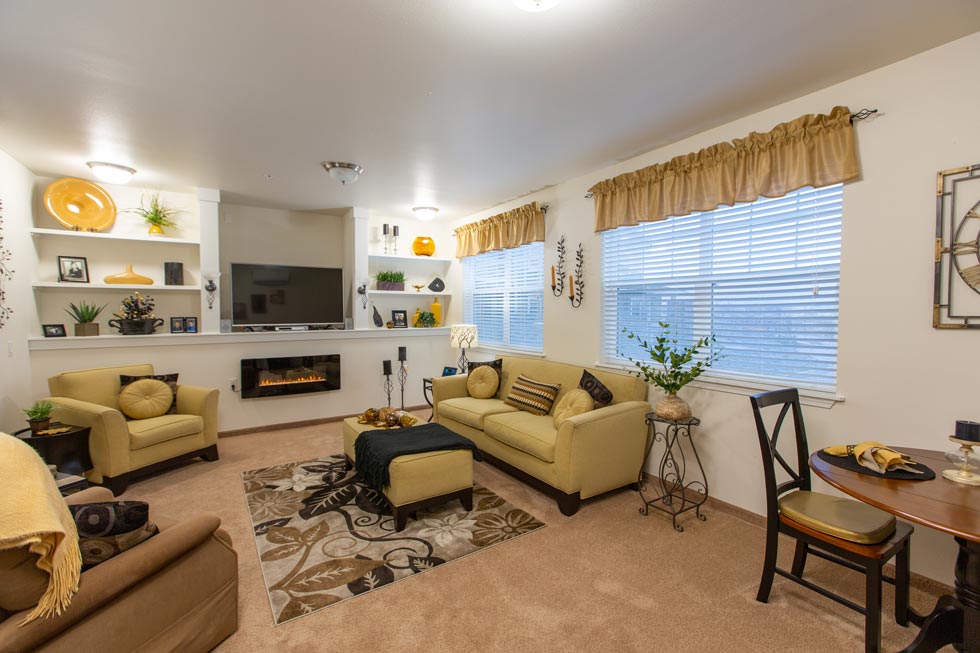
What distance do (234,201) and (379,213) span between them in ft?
5.43

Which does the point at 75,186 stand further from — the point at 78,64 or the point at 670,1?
the point at 670,1

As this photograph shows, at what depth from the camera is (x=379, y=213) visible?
18.9ft

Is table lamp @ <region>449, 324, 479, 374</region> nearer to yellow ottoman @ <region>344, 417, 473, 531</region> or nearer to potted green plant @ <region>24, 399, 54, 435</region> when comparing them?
yellow ottoman @ <region>344, 417, 473, 531</region>

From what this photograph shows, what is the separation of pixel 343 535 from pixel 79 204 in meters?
4.18

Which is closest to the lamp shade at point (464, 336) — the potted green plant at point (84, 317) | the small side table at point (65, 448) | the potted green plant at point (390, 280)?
the potted green plant at point (390, 280)

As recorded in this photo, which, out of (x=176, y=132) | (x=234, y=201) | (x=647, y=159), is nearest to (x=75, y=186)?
(x=234, y=201)

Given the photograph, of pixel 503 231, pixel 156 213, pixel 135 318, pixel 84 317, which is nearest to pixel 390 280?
pixel 503 231

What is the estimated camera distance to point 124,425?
329 cm

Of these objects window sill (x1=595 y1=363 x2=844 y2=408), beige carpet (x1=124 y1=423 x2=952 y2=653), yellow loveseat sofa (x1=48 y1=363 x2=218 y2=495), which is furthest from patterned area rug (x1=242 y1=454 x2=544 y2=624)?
window sill (x1=595 y1=363 x2=844 y2=408)

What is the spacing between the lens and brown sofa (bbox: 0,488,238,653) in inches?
48.9

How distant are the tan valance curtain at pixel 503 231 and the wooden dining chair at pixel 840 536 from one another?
291 centimetres

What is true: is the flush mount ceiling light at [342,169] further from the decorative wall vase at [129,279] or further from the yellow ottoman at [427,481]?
the yellow ottoman at [427,481]

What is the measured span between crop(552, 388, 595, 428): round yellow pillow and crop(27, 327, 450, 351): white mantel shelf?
2931mm

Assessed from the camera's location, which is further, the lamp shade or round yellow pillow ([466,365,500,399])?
the lamp shade
